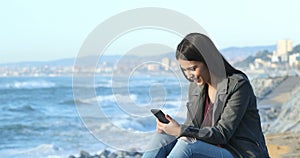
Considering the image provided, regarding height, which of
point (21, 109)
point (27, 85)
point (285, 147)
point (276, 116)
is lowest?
point (27, 85)

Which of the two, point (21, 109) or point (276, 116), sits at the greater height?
point (276, 116)

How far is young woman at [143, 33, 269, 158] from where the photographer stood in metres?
2.02

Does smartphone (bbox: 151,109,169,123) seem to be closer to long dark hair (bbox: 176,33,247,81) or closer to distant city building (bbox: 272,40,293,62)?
long dark hair (bbox: 176,33,247,81)

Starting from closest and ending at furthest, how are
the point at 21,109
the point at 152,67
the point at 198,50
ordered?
the point at 198,50 → the point at 152,67 → the point at 21,109

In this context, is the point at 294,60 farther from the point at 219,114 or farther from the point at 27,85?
the point at 219,114

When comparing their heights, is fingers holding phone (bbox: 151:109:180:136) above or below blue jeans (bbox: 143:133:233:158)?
above

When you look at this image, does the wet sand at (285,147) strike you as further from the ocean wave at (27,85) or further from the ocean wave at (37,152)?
the ocean wave at (27,85)

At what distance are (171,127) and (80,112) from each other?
422mm

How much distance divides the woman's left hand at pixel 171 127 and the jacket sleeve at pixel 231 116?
0.18 feet

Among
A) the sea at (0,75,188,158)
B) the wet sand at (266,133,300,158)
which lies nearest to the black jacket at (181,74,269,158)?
the sea at (0,75,188,158)

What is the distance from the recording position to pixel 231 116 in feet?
6.64

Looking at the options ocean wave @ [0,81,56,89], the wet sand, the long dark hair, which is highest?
the long dark hair

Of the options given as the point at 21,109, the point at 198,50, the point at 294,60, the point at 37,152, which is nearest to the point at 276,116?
the point at 37,152

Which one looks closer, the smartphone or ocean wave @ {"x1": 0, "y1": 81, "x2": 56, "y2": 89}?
the smartphone
